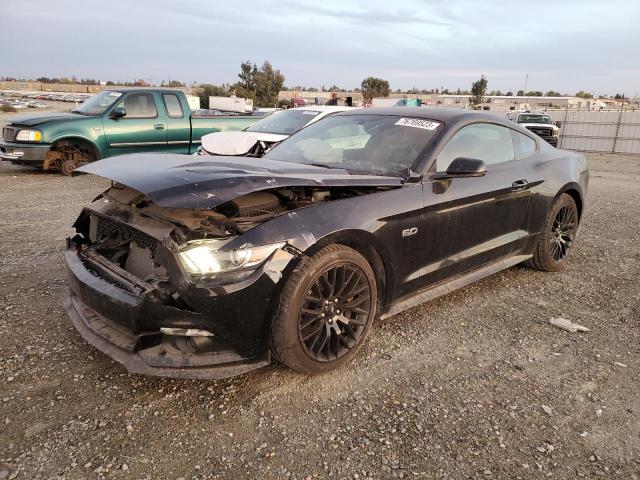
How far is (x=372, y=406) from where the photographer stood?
2.79 metres

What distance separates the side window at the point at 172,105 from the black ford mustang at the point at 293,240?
7143mm

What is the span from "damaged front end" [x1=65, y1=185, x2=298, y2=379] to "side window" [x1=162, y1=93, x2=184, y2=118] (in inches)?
332

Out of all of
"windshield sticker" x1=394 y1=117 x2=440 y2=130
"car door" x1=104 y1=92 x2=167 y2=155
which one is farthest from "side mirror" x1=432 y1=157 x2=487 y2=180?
"car door" x1=104 y1=92 x2=167 y2=155

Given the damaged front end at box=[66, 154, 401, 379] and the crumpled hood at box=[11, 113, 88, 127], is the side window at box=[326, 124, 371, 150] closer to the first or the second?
the damaged front end at box=[66, 154, 401, 379]

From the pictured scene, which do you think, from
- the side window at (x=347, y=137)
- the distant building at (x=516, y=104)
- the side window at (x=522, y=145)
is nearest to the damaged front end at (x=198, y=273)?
the side window at (x=347, y=137)

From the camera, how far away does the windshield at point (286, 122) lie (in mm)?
8586

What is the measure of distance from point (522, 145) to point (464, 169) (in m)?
1.36

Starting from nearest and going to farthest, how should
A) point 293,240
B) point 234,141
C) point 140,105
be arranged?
point 293,240 → point 234,141 → point 140,105

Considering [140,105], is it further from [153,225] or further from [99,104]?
[153,225]

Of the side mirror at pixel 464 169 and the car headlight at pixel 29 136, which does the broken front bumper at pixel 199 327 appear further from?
the car headlight at pixel 29 136

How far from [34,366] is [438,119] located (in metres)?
3.27

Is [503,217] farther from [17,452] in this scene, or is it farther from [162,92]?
[162,92]

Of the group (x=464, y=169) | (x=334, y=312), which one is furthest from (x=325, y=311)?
(x=464, y=169)

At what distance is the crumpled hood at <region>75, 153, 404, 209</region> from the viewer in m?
2.62
